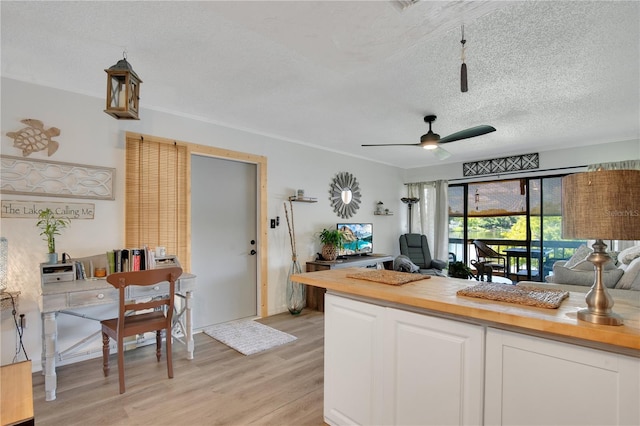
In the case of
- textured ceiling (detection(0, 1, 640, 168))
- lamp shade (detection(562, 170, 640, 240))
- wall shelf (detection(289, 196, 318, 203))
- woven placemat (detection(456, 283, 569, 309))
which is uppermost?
textured ceiling (detection(0, 1, 640, 168))

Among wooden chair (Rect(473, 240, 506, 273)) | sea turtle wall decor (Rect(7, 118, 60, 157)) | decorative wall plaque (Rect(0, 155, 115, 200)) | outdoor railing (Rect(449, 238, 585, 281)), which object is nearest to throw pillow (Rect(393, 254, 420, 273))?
wooden chair (Rect(473, 240, 506, 273))

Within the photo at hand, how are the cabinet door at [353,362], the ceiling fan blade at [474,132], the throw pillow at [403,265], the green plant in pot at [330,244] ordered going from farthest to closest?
1. the throw pillow at [403,265]
2. the green plant in pot at [330,244]
3. the ceiling fan blade at [474,132]
4. the cabinet door at [353,362]

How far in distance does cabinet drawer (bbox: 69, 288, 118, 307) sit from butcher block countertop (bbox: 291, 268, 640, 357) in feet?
5.91

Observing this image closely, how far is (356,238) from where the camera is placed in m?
5.41

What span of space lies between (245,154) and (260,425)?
3.03 m

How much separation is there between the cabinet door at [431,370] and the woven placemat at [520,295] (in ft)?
0.52

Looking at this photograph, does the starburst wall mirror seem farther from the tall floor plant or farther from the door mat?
the door mat

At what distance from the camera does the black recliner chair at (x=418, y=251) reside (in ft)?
19.7

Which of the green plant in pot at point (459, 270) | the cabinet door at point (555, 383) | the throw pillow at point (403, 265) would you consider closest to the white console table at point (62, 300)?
the cabinet door at point (555, 383)

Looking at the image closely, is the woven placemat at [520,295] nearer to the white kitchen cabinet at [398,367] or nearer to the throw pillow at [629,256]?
the white kitchen cabinet at [398,367]

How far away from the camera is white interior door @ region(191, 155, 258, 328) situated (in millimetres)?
3773

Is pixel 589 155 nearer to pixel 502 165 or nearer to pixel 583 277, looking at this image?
pixel 502 165

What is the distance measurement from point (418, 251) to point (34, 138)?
5.80 metres

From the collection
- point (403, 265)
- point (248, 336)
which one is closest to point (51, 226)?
point (248, 336)
